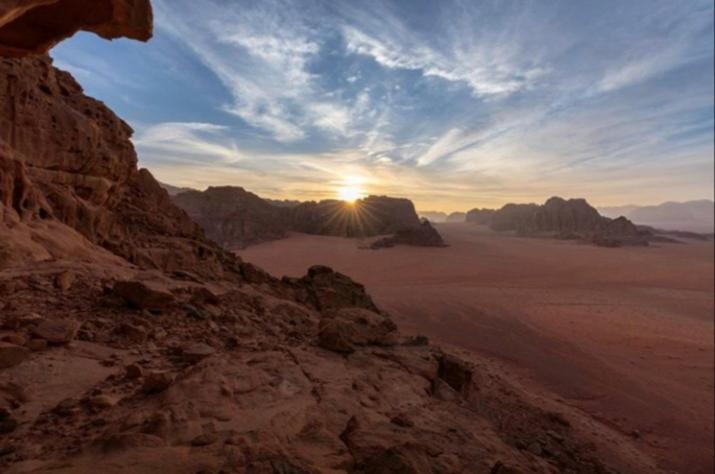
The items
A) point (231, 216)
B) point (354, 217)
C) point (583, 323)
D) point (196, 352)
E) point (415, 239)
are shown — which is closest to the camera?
point (196, 352)

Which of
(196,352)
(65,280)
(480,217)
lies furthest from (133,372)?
(480,217)

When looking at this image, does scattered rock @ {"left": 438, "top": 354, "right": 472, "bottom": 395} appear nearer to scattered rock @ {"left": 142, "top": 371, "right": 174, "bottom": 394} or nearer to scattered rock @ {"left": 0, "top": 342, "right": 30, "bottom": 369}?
scattered rock @ {"left": 142, "top": 371, "right": 174, "bottom": 394}

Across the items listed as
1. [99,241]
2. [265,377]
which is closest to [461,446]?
[265,377]

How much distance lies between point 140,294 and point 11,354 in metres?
1.90

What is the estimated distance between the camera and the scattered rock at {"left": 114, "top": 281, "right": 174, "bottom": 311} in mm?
5289

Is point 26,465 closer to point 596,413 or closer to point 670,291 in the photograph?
point 596,413

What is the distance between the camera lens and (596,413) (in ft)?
25.5

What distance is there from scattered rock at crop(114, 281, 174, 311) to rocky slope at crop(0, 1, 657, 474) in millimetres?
19

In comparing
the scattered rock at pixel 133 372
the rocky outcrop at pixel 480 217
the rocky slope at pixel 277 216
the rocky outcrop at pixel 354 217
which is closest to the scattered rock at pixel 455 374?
the scattered rock at pixel 133 372

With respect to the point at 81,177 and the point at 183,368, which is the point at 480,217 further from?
the point at 183,368

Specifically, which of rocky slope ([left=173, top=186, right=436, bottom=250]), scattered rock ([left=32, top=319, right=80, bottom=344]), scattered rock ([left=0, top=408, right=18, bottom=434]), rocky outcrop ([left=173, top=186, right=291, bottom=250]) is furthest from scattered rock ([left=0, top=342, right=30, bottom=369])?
rocky outcrop ([left=173, top=186, right=291, bottom=250])

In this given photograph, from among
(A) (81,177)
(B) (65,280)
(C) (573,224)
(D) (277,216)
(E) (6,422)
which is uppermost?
(A) (81,177)

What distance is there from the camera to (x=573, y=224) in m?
61.0

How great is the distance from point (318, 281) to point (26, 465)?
8.04 meters
